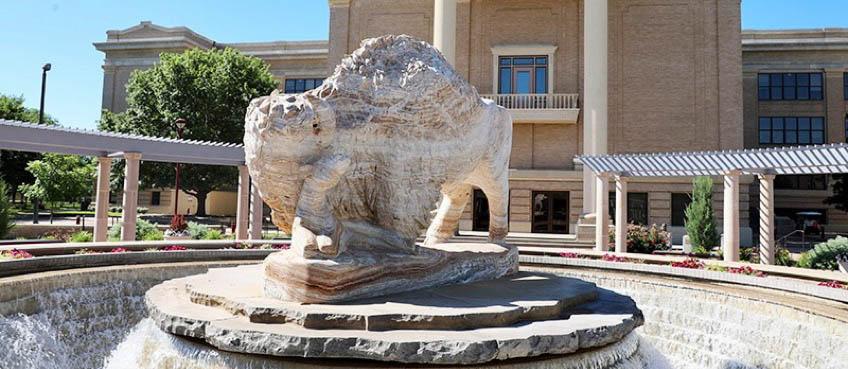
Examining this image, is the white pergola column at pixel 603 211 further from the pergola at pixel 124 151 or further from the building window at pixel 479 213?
the pergola at pixel 124 151

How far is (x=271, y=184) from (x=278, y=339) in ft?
7.07

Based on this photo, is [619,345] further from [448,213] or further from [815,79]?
[815,79]

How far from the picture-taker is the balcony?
28.2 meters

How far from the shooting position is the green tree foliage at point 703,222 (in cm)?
2022

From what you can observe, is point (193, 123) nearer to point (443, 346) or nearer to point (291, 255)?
point (291, 255)

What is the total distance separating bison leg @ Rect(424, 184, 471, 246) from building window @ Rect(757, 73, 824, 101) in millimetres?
39278

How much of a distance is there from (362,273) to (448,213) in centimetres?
323

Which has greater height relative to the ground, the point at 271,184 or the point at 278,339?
the point at 271,184

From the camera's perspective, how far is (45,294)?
27.8 feet

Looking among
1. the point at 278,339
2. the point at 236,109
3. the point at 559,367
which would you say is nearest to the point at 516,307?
the point at 559,367

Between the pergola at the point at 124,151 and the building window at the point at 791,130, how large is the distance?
37.4m

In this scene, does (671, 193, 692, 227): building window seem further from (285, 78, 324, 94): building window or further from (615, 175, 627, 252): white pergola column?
(285, 78, 324, 94): building window

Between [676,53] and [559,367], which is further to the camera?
[676,53]

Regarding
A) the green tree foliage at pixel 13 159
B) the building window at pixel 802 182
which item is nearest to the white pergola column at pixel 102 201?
the green tree foliage at pixel 13 159
